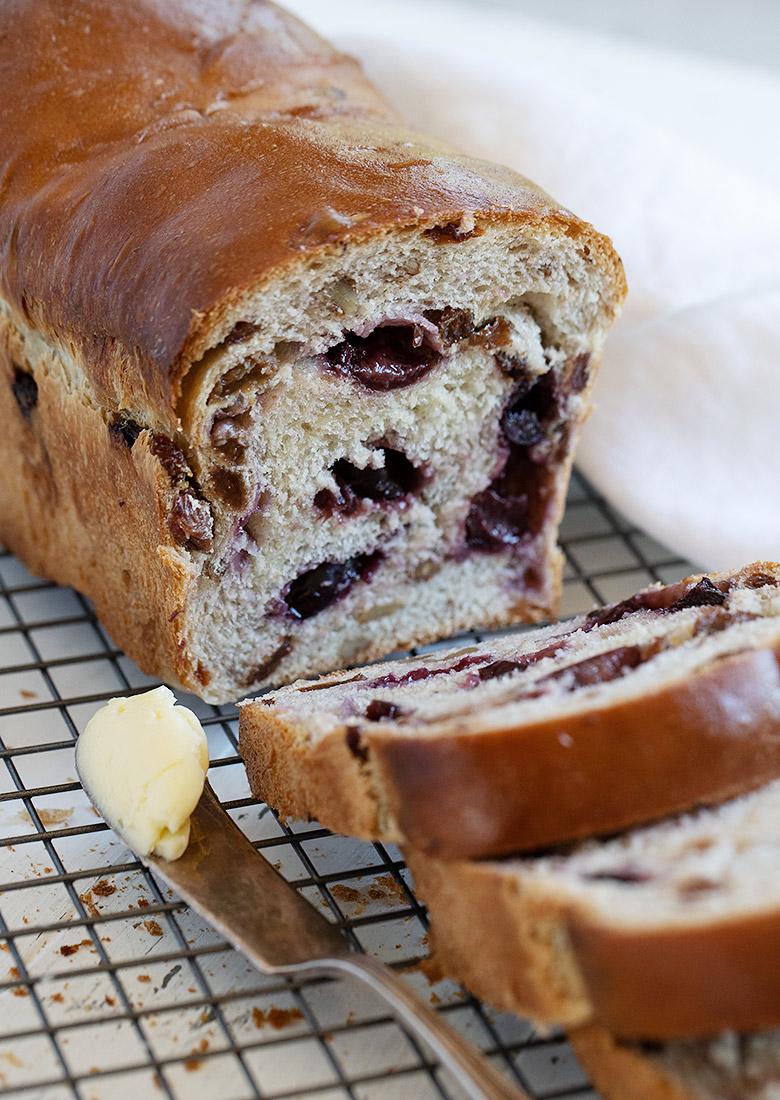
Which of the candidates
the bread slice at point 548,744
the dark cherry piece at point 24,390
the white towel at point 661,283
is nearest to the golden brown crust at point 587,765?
the bread slice at point 548,744

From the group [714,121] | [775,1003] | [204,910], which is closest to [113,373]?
[204,910]

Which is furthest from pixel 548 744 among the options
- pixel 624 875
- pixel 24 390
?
pixel 24 390

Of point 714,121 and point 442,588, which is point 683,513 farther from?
point 714,121

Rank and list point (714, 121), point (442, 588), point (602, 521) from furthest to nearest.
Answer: point (714, 121), point (602, 521), point (442, 588)

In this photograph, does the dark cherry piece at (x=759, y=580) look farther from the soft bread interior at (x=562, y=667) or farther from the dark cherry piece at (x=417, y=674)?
the dark cherry piece at (x=417, y=674)

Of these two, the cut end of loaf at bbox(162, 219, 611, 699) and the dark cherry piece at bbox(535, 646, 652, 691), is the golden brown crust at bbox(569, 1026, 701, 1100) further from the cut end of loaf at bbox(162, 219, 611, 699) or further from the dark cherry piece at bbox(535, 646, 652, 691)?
the cut end of loaf at bbox(162, 219, 611, 699)

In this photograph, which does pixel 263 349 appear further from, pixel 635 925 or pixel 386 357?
pixel 635 925

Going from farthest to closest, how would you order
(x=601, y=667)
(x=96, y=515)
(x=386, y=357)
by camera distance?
1. (x=96, y=515)
2. (x=386, y=357)
3. (x=601, y=667)
